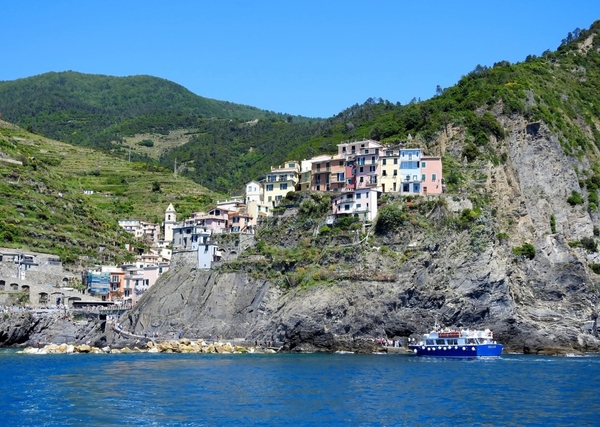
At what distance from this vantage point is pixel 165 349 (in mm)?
82000

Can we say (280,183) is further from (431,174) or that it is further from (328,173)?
(431,174)

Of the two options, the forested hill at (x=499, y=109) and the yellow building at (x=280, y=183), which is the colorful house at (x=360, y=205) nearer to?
the forested hill at (x=499, y=109)

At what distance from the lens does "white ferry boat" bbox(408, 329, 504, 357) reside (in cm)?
7400

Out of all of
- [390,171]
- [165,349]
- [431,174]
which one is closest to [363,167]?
[390,171]

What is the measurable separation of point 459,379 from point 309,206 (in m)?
41.6

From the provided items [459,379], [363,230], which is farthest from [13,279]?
[459,379]

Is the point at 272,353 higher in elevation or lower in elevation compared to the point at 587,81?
lower

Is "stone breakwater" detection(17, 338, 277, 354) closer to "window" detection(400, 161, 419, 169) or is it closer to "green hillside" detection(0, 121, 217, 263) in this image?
"window" detection(400, 161, 419, 169)

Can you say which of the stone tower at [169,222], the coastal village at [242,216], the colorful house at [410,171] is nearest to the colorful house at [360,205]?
the coastal village at [242,216]

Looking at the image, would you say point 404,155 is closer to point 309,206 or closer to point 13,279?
point 309,206

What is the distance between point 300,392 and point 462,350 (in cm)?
2996

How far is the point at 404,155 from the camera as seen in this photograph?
312 ft

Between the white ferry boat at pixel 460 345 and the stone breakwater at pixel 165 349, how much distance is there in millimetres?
15141

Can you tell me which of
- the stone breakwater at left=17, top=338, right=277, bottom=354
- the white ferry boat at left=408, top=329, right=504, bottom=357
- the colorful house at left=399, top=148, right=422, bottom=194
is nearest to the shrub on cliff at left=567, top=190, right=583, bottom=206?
the colorful house at left=399, top=148, right=422, bottom=194
